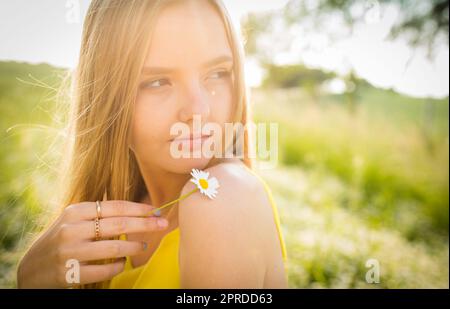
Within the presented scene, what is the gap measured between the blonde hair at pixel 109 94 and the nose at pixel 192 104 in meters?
0.16

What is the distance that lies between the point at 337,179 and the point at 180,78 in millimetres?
2950

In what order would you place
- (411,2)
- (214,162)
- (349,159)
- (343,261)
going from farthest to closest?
1. (349,159)
2. (411,2)
3. (343,261)
4. (214,162)

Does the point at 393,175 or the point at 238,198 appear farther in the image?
the point at 393,175

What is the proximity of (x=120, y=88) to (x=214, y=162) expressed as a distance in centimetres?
39

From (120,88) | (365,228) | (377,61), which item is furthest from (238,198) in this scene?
(365,228)

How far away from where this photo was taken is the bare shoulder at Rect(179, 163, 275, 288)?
3.22 ft

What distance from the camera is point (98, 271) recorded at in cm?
119

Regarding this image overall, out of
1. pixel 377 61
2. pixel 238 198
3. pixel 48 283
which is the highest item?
pixel 377 61

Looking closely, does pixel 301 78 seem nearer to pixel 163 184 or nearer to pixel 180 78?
pixel 163 184

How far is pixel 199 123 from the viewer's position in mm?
1146

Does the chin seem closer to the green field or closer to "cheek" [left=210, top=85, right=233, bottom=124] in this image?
"cheek" [left=210, top=85, right=233, bottom=124]

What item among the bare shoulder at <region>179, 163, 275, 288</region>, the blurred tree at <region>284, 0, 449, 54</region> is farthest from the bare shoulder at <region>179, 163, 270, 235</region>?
the blurred tree at <region>284, 0, 449, 54</region>

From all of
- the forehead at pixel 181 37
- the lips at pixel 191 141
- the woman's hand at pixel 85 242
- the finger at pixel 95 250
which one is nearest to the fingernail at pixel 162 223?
the woman's hand at pixel 85 242

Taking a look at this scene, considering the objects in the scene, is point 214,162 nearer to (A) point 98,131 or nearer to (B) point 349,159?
Answer: (A) point 98,131
